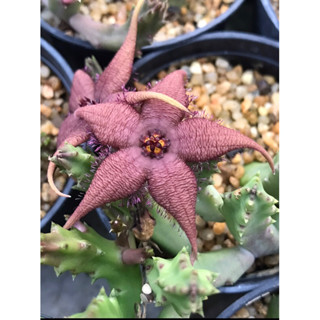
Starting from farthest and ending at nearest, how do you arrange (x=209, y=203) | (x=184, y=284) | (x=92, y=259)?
1. (x=209, y=203)
2. (x=92, y=259)
3. (x=184, y=284)

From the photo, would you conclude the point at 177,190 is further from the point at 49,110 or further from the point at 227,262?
the point at 49,110

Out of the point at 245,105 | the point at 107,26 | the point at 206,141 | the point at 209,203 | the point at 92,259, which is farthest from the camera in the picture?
the point at 245,105

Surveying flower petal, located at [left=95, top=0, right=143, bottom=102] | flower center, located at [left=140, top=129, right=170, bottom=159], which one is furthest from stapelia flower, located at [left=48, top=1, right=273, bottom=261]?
flower petal, located at [left=95, top=0, right=143, bottom=102]

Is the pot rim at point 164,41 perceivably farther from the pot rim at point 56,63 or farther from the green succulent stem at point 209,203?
the green succulent stem at point 209,203

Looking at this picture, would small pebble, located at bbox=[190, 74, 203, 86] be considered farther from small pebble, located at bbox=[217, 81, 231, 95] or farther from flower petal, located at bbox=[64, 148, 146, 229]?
flower petal, located at bbox=[64, 148, 146, 229]

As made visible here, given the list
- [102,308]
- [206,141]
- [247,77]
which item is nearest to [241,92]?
[247,77]

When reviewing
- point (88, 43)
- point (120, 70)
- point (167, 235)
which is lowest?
point (167, 235)

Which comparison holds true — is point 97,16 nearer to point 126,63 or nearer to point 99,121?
point 126,63

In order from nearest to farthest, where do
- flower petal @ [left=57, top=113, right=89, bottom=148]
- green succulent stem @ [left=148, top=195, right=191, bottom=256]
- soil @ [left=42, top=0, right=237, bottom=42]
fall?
flower petal @ [left=57, top=113, right=89, bottom=148] < green succulent stem @ [left=148, top=195, right=191, bottom=256] < soil @ [left=42, top=0, right=237, bottom=42]
